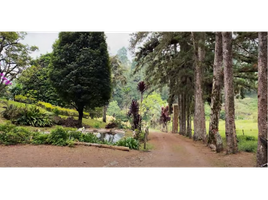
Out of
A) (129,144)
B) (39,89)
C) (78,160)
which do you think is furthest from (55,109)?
(78,160)

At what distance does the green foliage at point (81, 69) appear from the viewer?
15.7 m

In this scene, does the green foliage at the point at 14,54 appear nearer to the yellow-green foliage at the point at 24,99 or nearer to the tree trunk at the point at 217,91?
the yellow-green foliage at the point at 24,99

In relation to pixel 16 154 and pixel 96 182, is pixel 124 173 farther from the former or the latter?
pixel 16 154

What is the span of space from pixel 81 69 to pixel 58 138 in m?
8.65

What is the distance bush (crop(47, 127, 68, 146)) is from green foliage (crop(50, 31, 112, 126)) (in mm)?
7318

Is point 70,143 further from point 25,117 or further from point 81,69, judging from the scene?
point 81,69

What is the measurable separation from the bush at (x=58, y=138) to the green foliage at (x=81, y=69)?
7.32m

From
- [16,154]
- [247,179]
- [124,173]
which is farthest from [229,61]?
[16,154]

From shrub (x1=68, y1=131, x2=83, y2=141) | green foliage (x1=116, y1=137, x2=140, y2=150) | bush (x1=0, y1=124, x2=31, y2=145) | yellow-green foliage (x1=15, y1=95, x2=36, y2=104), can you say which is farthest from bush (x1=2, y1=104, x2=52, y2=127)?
yellow-green foliage (x1=15, y1=95, x2=36, y2=104)

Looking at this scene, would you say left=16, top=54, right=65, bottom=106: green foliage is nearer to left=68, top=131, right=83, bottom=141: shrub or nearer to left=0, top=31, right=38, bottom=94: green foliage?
left=0, top=31, right=38, bottom=94: green foliage

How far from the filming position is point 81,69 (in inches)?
620

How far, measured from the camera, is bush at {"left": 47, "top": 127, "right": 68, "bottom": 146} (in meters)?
8.00

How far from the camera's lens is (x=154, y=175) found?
101 inches

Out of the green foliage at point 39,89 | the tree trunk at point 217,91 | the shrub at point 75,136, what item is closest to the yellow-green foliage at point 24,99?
the green foliage at point 39,89
